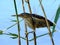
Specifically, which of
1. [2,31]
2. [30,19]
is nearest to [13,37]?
[2,31]

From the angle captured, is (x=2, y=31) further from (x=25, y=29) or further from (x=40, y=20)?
(x=40, y=20)

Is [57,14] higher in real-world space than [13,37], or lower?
higher

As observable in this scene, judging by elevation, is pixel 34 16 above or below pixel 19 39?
above

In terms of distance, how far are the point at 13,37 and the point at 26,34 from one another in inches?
3.9

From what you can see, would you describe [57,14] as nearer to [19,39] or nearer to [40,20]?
[40,20]

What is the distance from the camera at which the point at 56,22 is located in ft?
3.08

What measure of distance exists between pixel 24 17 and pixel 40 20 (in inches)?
3.0

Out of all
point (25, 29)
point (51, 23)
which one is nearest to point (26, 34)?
point (25, 29)

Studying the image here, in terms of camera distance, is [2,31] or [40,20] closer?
[40,20]

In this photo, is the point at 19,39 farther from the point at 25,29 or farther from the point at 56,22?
the point at 56,22

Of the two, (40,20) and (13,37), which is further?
(13,37)

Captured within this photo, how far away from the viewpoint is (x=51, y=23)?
0.86 metres

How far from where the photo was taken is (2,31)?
3.20 ft

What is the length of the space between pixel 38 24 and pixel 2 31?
19cm
